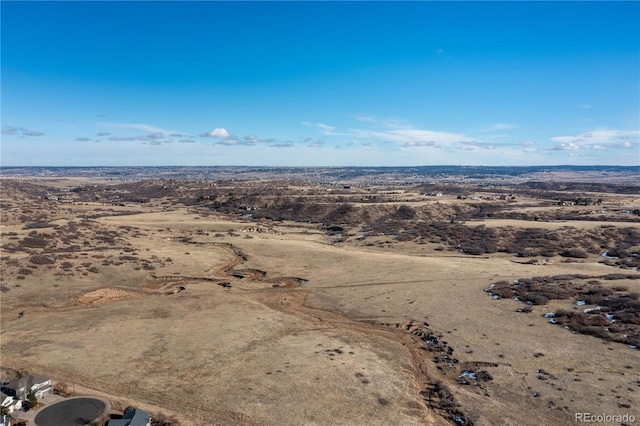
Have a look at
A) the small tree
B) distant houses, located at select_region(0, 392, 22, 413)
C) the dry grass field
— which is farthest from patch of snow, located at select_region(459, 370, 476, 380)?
distant houses, located at select_region(0, 392, 22, 413)

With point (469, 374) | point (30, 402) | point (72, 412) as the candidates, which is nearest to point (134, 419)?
point (72, 412)

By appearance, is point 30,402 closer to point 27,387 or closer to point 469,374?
point 27,387

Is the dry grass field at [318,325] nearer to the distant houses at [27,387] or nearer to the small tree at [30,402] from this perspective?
the distant houses at [27,387]

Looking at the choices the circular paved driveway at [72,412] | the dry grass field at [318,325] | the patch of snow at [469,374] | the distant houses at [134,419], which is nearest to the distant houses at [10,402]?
the circular paved driveway at [72,412]

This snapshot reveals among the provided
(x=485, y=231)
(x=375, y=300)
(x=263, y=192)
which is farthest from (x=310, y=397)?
(x=263, y=192)

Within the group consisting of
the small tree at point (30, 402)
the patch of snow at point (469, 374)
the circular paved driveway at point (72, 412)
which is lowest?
the patch of snow at point (469, 374)

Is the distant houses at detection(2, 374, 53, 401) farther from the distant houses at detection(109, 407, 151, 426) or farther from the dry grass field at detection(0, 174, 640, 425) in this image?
the distant houses at detection(109, 407, 151, 426)
